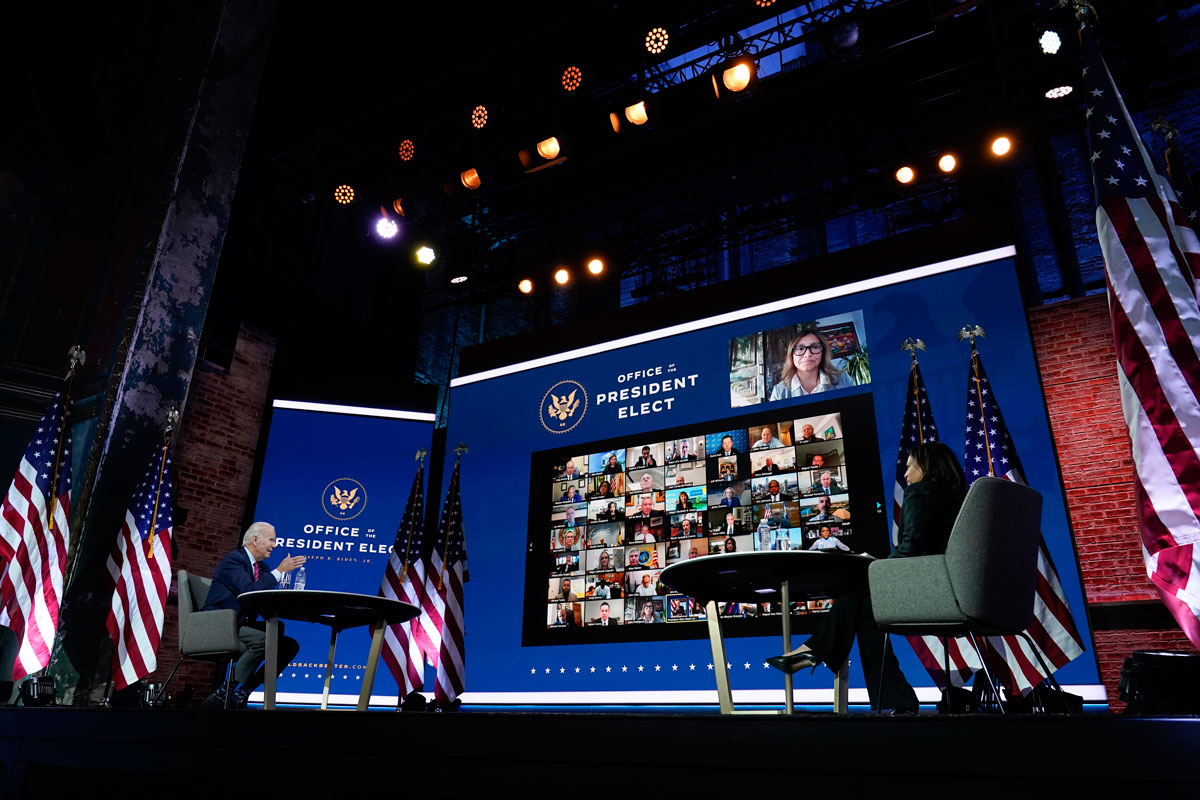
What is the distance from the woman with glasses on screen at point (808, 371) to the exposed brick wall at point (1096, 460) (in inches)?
66.5

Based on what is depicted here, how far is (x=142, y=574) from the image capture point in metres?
6.14

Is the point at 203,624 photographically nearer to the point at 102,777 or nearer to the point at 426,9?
the point at 102,777

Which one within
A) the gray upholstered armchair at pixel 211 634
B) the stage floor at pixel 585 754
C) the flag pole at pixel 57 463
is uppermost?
the flag pole at pixel 57 463

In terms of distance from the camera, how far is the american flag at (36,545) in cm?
555

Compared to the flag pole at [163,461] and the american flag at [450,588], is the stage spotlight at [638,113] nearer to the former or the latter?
the american flag at [450,588]

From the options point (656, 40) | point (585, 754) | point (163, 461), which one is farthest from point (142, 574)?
point (656, 40)

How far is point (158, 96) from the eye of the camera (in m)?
7.98

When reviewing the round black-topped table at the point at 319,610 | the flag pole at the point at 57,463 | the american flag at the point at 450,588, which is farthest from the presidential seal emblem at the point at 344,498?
the round black-topped table at the point at 319,610

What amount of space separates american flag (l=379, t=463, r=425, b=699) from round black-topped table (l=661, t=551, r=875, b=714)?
14.1 ft

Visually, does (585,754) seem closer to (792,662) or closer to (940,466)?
(792,662)

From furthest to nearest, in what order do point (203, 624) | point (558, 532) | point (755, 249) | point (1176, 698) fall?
point (755, 249) < point (558, 532) < point (203, 624) < point (1176, 698)

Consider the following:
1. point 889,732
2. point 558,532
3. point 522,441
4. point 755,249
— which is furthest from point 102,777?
point 755,249

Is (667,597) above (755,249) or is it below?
below

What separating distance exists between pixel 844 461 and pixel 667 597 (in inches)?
72.1
